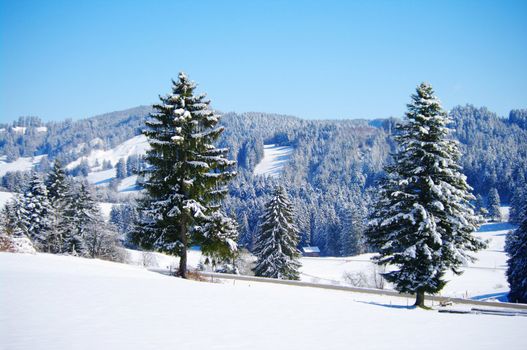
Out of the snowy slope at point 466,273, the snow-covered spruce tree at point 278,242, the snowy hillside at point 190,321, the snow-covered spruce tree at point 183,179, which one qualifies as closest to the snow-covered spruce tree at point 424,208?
the snowy hillside at point 190,321

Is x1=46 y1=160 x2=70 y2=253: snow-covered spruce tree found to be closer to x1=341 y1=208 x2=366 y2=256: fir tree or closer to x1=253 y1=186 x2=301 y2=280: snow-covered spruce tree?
x1=253 y1=186 x2=301 y2=280: snow-covered spruce tree

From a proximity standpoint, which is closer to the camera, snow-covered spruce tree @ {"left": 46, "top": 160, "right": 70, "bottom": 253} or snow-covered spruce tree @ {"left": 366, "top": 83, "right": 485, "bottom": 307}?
snow-covered spruce tree @ {"left": 366, "top": 83, "right": 485, "bottom": 307}

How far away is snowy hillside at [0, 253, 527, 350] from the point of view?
8398 mm

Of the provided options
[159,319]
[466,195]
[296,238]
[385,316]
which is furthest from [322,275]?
[159,319]

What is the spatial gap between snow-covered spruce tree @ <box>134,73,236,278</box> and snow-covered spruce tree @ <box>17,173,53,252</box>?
22986 millimetres

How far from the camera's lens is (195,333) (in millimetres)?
9227

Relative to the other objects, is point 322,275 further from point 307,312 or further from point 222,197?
point 307,312

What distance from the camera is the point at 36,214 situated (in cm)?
3997

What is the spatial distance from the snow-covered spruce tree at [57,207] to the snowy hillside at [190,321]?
2681cm

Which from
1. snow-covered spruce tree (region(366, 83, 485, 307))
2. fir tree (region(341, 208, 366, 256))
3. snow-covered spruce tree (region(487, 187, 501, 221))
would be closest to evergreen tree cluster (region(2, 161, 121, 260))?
snow-covered spruce tree (region(366, 83, 485, 307))

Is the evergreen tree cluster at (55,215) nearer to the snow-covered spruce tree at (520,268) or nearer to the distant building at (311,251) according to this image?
the snow-covered spruce tree at (520,268)

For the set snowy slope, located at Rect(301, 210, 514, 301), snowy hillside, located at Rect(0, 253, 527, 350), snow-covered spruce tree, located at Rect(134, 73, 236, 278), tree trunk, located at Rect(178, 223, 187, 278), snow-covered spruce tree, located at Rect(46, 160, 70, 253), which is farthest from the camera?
snowy slope, located at Rect(301, 210, 514, 301)

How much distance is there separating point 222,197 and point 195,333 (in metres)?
13.6

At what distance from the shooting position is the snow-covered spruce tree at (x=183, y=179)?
2145cm
